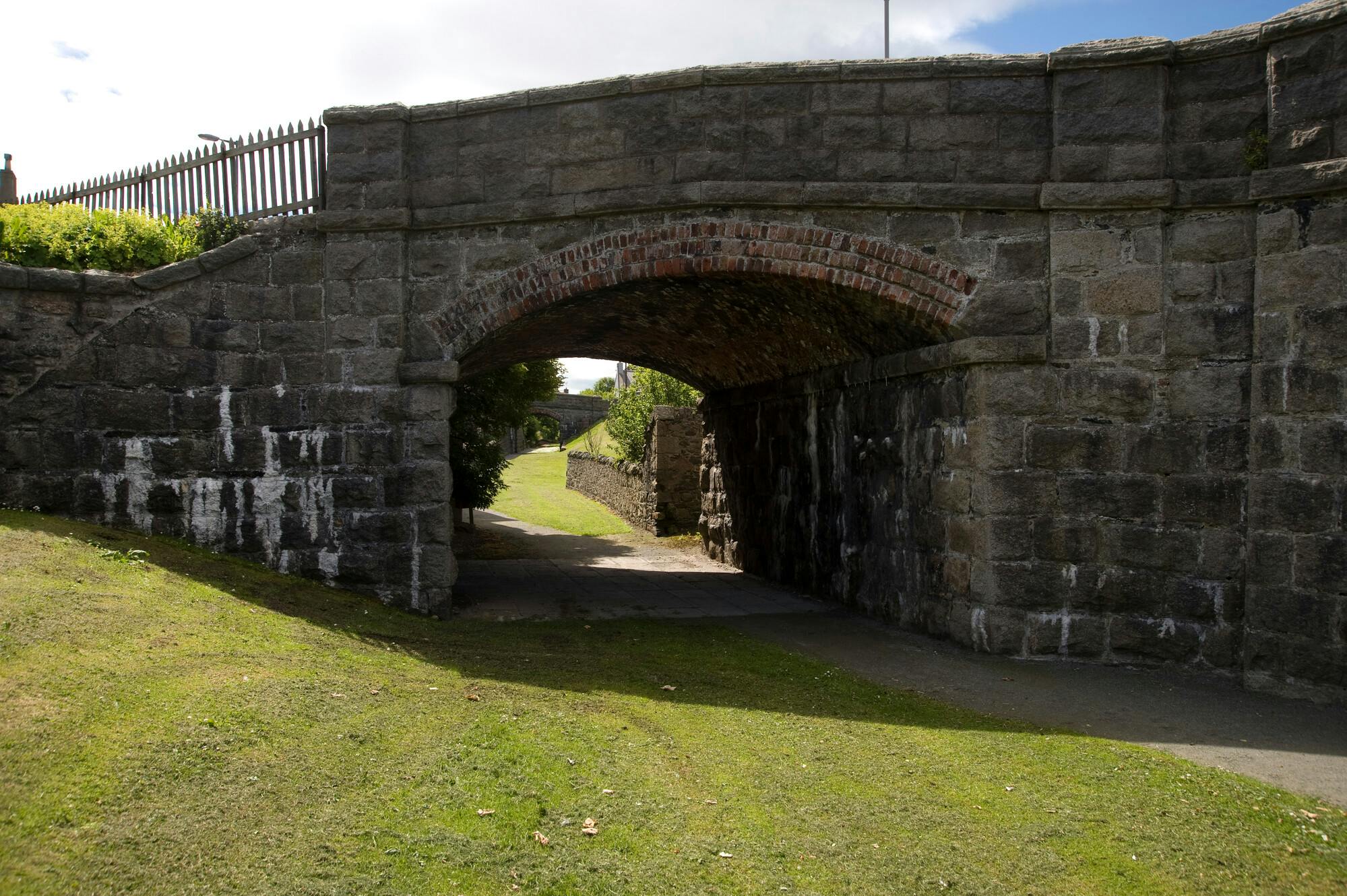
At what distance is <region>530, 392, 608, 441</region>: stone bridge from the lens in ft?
171

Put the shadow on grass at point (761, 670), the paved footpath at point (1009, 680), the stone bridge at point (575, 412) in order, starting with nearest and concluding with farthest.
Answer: the paved footpath at point (1009, 680), the shadow on grass at point (761, 670), the stone bridge at point (575, 412)

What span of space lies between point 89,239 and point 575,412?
148 ft

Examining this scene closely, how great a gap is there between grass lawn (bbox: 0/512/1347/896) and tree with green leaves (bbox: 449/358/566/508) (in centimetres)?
936

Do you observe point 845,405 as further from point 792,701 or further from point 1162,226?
point 792,701

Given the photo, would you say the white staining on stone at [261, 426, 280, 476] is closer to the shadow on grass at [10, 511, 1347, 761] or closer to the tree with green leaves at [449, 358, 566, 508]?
the shadow on grass at [10, 511, 1347, 761]

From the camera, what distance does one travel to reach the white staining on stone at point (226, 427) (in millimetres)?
7941

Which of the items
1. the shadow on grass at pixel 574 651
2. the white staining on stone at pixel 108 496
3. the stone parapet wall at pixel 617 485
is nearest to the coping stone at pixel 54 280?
the white staining on stone at pixel 108 496

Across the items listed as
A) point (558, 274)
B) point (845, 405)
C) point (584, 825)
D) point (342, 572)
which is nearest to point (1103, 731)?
point (584, 825)

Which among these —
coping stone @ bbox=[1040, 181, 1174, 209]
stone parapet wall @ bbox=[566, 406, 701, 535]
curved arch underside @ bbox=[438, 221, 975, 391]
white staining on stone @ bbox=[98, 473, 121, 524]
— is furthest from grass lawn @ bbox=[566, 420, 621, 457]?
coping stone @ bbox=[1040, 181, 1174, 209]

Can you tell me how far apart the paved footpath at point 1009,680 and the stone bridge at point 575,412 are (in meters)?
40.6

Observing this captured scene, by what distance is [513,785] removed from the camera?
14.3ft

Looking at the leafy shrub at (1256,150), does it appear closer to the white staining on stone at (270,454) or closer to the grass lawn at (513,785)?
the grass lawn at (513,785)

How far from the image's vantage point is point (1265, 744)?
555cm

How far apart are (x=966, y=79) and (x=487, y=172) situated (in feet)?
13.1
